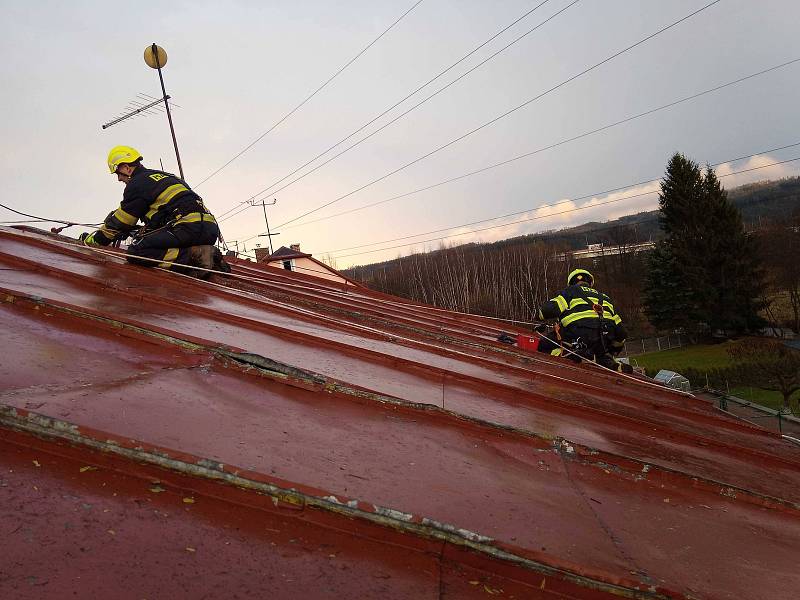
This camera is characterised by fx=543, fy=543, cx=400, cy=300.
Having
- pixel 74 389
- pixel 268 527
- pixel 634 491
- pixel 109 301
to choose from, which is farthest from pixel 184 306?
pixel 634 491

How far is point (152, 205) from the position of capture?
4559 millimetres

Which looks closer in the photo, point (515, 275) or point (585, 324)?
point (585, 324)

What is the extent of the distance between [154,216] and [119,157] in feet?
1.74

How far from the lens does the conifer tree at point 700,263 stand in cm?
3825

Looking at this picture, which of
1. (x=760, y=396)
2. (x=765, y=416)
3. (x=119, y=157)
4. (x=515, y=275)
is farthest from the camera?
(x=515, y=275)

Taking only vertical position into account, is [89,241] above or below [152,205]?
below

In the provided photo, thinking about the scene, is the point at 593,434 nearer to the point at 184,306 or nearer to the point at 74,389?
the point at 74,389

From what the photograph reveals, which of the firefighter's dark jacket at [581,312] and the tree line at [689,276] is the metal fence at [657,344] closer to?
the tree line at [689,276]

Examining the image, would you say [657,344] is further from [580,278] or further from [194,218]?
[194,218]

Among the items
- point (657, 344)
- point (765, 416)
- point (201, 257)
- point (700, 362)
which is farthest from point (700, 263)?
point (201, 257)

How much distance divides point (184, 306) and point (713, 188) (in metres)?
45.0

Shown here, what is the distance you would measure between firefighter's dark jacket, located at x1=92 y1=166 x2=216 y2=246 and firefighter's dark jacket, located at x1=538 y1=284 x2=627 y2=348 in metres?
3.88

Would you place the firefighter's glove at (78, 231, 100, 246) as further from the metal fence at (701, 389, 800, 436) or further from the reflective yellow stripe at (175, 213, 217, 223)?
the metal fence at (701, 389, 800, 436)

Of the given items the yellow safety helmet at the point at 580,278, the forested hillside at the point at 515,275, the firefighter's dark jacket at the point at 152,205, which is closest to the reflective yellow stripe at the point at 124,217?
the firefighter's dark jacket at the point at 152,205
